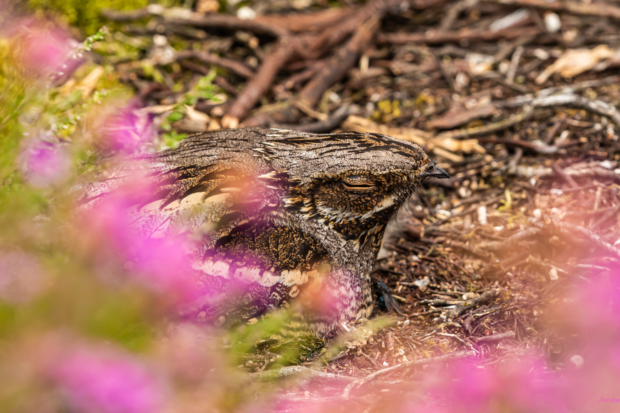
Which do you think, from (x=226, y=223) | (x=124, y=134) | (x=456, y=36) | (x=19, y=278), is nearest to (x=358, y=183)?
(x=226, y=223)

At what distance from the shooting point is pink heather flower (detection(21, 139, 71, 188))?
2.06 metres

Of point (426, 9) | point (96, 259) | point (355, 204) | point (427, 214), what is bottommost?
point (427, 214)

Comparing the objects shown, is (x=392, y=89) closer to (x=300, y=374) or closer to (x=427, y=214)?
(x=427, y=214)

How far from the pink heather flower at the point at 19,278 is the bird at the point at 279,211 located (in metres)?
0.56

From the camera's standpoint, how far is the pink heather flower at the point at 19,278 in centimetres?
144

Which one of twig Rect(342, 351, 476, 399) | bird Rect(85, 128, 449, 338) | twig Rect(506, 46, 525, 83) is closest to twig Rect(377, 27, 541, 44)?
twig Rect(506, 46, 525, 83)

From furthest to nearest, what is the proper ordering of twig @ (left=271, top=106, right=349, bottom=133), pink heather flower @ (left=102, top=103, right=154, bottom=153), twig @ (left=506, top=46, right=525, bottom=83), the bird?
twig @ (left=506, top=46, right=525, bottom=83), twig @ (left=271, top=106, right=349, bottom=133), pink heather flower @ (left=102, top=103, right=154, bottom=153), the bird

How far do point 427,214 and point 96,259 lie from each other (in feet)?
8.22

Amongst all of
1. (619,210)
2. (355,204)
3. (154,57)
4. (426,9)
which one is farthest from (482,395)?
(426,9)

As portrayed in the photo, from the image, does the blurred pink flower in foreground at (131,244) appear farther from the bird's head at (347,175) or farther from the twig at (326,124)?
the twig at (326,124)

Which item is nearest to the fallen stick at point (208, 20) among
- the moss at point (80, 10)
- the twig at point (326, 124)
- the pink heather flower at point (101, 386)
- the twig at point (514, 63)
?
the moss at point (80, 10)

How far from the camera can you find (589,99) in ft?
13.1

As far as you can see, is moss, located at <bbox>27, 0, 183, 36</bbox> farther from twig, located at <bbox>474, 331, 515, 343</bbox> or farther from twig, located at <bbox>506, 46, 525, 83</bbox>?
twig, located at <bbox>474, 331, 515, 343</bbox>

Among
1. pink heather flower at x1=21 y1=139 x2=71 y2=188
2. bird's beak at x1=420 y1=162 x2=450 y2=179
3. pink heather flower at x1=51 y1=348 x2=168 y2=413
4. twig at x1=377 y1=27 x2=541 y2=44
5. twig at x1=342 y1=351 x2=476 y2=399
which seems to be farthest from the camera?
twig at x1=377 y1=27 x2=541 y2=44
